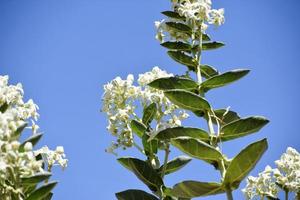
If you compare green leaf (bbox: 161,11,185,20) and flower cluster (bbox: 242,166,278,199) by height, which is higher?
green leaf (bbox: 161,11,185,20)

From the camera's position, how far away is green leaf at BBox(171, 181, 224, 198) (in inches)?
128

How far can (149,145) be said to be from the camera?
393 cm

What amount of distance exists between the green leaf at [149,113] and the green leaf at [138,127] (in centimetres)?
9

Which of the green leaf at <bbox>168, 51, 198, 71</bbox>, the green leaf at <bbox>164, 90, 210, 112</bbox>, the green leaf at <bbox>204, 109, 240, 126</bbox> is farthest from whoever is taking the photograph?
the green leaf at <bbox>168, 51, 198, 71</bbox>

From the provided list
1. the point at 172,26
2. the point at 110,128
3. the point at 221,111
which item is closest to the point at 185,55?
the point at 172,26

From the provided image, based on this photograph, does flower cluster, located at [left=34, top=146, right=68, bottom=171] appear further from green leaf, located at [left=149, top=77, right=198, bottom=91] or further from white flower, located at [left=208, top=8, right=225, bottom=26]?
white flower, located at [left=208, top=8, right=225, bottom=26]

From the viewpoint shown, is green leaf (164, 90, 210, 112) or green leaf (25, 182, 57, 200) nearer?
green leaf (25, 182, 57, 200)

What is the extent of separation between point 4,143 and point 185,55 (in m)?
1.98

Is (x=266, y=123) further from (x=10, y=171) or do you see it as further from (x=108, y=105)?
(x=10, y=171)

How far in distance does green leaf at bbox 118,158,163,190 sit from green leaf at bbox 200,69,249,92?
2.66 feet

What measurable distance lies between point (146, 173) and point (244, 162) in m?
0.79

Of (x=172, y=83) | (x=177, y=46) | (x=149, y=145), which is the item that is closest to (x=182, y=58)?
(x=177, y=46)

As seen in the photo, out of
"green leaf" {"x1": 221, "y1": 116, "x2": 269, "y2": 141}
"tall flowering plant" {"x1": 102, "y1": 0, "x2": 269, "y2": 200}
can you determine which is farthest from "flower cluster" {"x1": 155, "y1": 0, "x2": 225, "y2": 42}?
"green leaf" {"x1": 221, "y1": 116, "x2": 269, "y2": 141}

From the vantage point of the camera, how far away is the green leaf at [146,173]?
3686 mm
